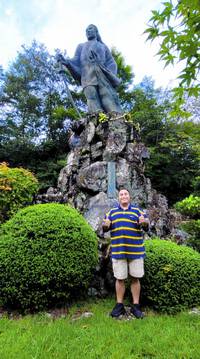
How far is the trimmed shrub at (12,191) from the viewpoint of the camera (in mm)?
5293

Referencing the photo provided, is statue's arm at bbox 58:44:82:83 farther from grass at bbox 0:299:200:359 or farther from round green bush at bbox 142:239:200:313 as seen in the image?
grass at bbox 0:299:200:359

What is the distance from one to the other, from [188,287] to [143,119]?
40.6 feet

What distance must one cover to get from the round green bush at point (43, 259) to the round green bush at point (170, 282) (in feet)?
2.58

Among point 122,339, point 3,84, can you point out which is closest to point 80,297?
point 122,339

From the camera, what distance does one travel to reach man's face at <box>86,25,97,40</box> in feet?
25.4

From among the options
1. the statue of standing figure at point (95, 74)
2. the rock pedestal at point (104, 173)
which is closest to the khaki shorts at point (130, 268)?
the rock pedestal at point (104, 173)

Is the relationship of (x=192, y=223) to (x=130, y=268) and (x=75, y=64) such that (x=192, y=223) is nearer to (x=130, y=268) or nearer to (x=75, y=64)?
(x=130, y=268)

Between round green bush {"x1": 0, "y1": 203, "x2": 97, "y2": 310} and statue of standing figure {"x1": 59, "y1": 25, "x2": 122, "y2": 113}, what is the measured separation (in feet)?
13.4

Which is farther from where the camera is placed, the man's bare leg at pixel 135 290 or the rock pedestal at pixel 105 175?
the rock pedestal at pixel 105 175

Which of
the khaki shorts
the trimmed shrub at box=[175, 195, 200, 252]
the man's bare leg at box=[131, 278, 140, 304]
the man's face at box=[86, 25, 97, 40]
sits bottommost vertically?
the man's bare leg at box=[131, 278, 140, 304]

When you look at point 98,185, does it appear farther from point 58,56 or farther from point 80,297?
point 58,56

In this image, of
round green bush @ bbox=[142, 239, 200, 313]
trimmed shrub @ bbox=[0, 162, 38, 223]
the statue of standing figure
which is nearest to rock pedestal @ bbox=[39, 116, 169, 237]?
the statue of standing figure

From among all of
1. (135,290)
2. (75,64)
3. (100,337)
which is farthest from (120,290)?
(75,64)

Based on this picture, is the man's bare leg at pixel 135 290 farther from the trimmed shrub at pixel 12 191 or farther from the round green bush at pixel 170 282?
the trimmed shrub at pixel 12 191
